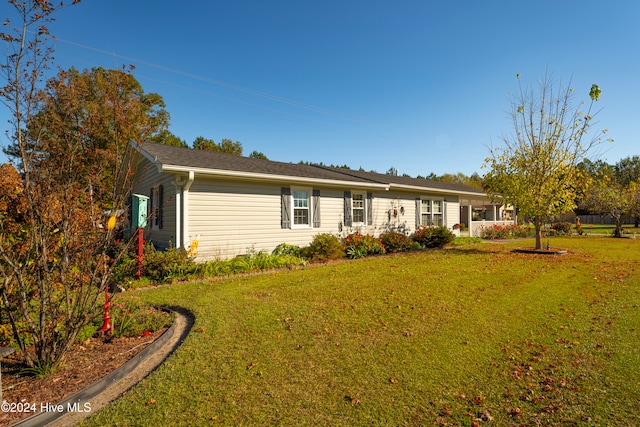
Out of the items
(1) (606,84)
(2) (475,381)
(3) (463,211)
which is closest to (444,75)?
(1) (606,84)

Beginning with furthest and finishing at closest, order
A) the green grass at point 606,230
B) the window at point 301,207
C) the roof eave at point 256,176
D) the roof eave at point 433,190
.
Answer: the green grass at point 606,230
the roof eave at point 433,190
the window at point 301,207
the roof eave at point 256,176

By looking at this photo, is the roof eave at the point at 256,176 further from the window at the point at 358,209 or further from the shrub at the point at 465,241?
the shrub at the point at 465,241

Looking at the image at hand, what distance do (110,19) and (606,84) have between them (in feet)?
55.7

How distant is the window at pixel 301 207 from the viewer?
35.9ft

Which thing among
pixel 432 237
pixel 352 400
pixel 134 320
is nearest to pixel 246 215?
pixel 134 320

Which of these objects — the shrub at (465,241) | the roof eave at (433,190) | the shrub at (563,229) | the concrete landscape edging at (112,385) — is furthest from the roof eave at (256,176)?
the shrub at (563,229)

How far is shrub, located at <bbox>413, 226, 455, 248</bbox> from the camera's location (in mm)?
13781

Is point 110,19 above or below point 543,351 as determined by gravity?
above

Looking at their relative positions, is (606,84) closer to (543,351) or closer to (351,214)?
(351,214)

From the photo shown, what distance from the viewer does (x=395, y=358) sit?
3.33 metres

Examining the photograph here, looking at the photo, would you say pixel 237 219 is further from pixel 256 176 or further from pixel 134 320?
pixel 134 320

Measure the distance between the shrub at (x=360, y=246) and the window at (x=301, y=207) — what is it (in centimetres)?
178

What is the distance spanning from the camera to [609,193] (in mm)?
20406

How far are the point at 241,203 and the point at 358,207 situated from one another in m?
5.27
